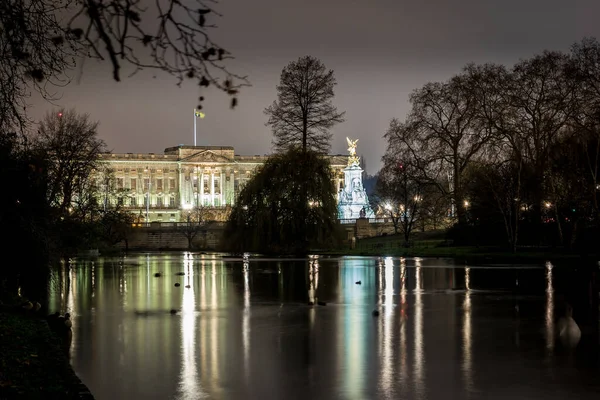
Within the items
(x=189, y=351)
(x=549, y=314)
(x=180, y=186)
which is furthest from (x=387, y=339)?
(x=180, y=186)

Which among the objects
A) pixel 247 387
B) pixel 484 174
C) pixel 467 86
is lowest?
pixel 247 387

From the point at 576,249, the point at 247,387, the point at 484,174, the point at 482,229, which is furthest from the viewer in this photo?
the point at 482,229

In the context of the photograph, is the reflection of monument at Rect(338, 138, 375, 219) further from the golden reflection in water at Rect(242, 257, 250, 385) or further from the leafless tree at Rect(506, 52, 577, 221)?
the golden reflection in water at Rect(242, 257, 250, 385)

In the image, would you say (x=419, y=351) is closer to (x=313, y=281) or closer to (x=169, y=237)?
(x=313, y=281)

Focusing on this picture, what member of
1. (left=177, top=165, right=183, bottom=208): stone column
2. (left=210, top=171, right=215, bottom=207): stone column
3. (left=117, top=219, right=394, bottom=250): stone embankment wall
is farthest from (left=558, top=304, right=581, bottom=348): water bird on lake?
(left=177, top=165, right=183, bottom=208): stone column

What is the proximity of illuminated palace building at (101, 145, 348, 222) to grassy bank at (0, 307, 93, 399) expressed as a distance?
16562 centimetres

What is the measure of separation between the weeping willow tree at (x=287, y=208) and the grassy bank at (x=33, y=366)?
44.4 m

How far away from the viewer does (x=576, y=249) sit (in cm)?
5662

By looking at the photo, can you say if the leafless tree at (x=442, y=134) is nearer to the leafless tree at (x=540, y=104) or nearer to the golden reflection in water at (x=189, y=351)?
the leafless tree at (x=540, y=104)

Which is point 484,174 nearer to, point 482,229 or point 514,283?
point 482,229

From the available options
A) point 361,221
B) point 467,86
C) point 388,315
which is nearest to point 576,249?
point 467,86

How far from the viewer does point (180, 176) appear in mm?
185875

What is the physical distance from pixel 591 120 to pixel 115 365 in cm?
4740

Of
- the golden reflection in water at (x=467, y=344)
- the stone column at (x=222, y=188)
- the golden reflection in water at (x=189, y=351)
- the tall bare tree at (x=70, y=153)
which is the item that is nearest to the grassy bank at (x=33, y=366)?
the golden reflection in water at (x=189, y=351)
